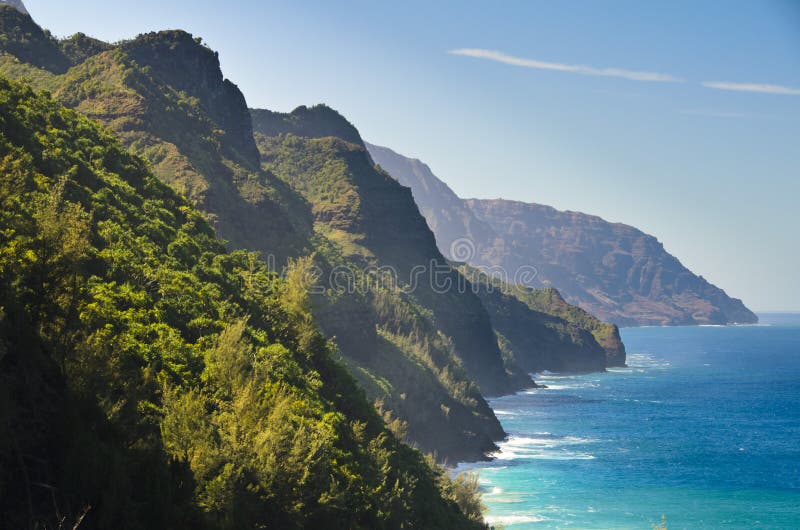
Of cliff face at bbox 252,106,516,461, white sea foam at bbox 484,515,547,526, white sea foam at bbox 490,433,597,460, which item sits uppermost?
cliff face at bbox 252,106,516,461

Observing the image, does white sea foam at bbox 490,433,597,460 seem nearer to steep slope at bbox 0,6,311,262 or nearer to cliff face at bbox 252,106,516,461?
cliff face at bbox 252,106,516,461

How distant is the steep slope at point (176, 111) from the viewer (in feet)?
276

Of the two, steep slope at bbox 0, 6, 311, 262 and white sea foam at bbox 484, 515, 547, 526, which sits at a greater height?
steep slope at bbox 0, 6, 311, 262

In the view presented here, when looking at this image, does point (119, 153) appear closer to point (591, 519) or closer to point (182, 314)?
point (182, 314)

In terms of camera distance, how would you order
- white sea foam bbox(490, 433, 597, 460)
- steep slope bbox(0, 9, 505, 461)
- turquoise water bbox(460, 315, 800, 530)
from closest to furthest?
turquoise water bbox(460, 315, 800, 530) → steep slope bbox(0, 9, 505, 461) → white sea foam bbox(490, 433, 597, 460)

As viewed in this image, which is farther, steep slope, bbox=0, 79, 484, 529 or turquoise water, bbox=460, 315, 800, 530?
turquoise water, bbox=460, 315, 800, 530

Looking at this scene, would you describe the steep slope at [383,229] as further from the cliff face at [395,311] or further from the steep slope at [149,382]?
Result: the steep slope at [149,382]

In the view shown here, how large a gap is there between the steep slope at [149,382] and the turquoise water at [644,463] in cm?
3212

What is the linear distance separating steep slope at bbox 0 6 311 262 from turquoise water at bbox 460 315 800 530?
44816 mm

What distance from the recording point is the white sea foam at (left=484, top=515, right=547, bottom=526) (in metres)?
74.3

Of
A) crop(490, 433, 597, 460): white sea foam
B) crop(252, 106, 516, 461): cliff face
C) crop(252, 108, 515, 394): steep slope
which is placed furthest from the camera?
crop(252, 108, 515, 394): steep slope

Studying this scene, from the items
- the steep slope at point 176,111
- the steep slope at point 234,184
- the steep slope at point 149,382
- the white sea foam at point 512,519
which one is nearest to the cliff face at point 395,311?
the steep slope at point 234,184

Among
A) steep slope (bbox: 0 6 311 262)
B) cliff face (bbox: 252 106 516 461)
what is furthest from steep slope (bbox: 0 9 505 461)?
cliff face (bbox: 252 106 516 461)

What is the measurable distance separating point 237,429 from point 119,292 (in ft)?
40.6
